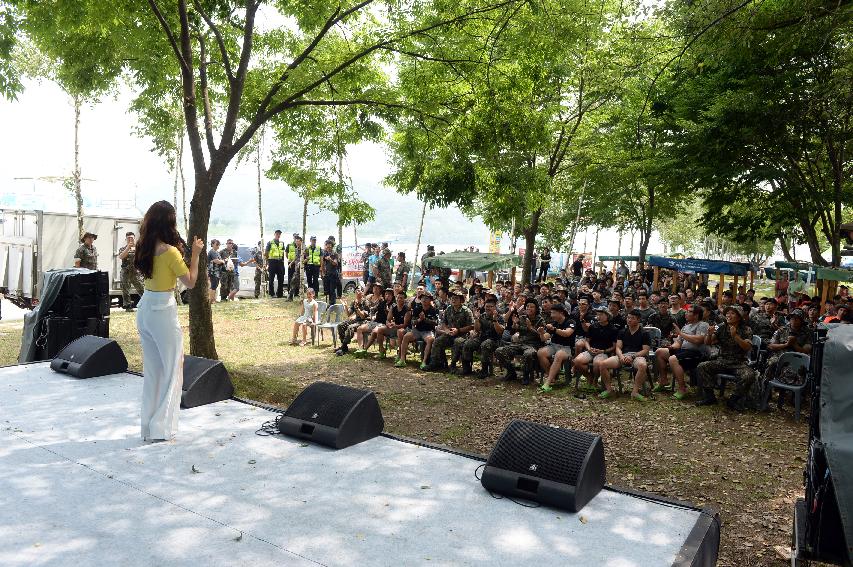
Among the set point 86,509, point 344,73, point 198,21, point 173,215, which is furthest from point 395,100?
point 86,509

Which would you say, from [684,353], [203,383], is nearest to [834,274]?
[684,353]

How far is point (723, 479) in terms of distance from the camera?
562cm

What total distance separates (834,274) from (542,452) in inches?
485

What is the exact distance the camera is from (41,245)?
1387 centimetres

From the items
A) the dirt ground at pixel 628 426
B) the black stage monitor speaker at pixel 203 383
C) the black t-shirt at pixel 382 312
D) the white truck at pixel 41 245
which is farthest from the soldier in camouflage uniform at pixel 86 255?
the black stage monitor speaker at pixel 203 383

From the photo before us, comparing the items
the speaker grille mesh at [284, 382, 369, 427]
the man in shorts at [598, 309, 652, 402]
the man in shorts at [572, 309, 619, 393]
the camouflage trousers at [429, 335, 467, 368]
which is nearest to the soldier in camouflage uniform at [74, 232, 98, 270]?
the camouflage trousers at [429, 335, 467, 368]

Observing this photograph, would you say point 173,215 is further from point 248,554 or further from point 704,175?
point 704,175

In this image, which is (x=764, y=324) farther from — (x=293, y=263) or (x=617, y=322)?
(x=293, y=263)

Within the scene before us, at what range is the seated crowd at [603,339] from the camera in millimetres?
8133

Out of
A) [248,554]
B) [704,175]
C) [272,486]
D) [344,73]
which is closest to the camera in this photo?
[248,554]

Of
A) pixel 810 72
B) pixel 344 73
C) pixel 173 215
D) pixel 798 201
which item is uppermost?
pixel 810 72

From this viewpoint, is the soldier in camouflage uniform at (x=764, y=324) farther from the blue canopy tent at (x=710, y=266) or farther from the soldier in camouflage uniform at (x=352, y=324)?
the blue canopy tent at (x=710, y=266)

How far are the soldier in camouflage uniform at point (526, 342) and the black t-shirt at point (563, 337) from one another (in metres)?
0.17

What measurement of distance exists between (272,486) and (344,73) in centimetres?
711
